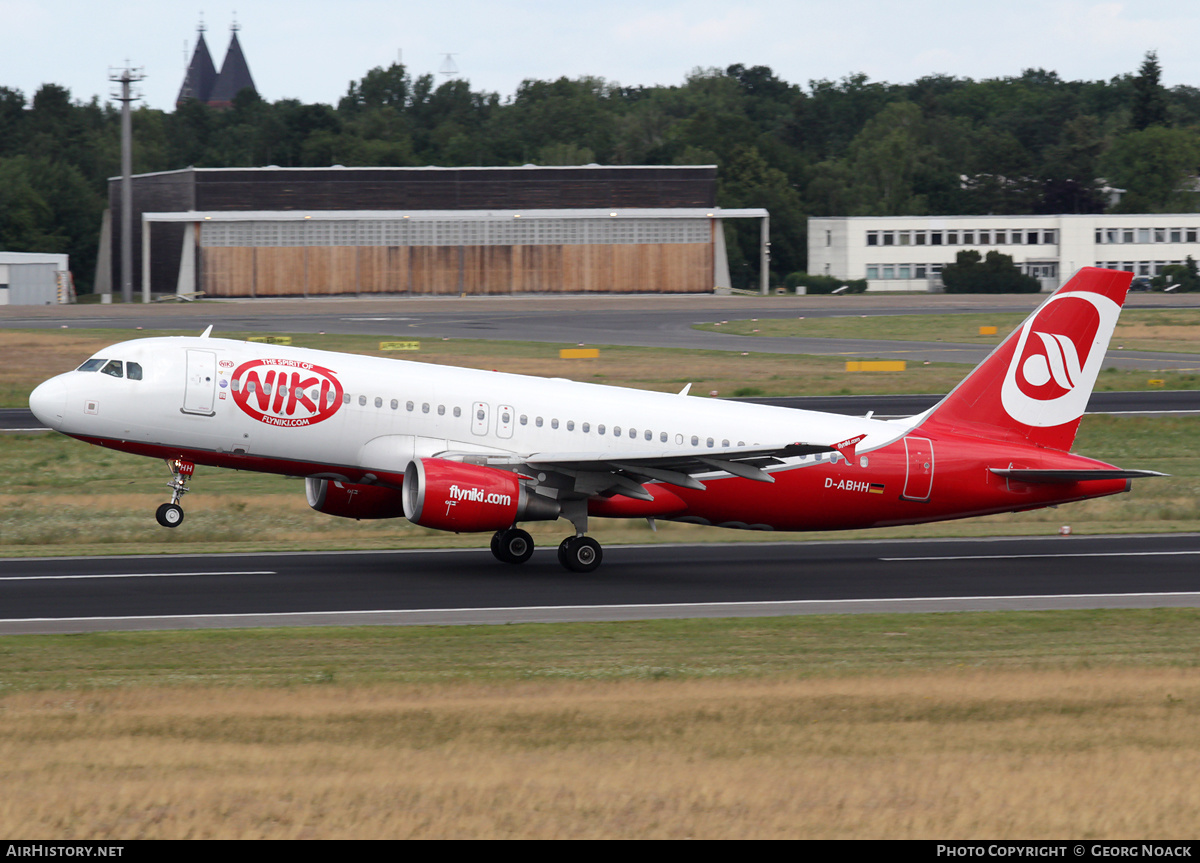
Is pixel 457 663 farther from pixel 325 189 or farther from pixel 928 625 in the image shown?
pixel 325 189

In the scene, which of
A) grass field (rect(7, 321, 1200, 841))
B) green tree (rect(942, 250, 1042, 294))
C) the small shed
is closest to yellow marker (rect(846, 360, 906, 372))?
grass field (rect(7, 321, 1200, 841))

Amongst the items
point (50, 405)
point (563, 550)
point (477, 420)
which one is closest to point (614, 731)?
point (563, 550)

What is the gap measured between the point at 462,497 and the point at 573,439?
335 centimetres

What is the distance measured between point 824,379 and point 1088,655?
4740 cm

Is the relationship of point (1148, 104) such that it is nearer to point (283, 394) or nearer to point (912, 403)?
point (912, 403)

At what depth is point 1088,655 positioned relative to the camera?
837 inches

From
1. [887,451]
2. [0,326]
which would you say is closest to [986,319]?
[0,326]

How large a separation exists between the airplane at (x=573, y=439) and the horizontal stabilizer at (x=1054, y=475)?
44 mm

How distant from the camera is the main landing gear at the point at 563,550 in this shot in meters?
29.2

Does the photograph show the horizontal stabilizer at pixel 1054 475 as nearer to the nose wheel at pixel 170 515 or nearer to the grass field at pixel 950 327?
the nose wheel at pixel 170 515

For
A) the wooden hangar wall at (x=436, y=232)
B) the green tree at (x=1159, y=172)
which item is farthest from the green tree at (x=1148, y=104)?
the wooden hangar wall at (x=436, y=232)

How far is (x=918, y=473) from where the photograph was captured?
31.0m

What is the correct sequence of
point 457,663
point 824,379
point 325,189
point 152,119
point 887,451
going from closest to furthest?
point 457,663 < point 887,451 < point 824,379 < point 325,189 < point 152,119

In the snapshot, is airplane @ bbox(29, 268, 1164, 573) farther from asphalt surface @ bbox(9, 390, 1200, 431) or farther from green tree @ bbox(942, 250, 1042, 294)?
green tree @ bbox(942, 250, 1042, 294)
